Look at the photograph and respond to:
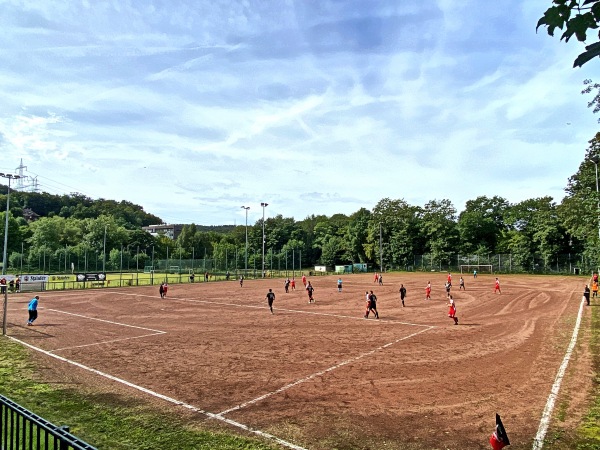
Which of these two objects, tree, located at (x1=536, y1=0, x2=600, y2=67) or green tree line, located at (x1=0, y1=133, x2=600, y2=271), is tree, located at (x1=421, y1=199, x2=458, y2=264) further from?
tree, located at (x1=536, y1=0, x2=600, y2=67)

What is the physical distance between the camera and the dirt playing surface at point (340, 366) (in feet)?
29.2

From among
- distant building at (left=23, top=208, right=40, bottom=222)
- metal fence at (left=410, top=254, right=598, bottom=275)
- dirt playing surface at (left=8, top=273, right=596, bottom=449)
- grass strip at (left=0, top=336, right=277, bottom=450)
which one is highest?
distant building at (left=23, top=208, right=40, bottom=222)

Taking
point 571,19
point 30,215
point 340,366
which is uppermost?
point 30,215

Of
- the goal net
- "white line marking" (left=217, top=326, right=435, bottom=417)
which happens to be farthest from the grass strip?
the goal net

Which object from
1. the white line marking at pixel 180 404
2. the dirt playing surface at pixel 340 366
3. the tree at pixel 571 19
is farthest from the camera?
the dirt playing surface at pixel 340 366

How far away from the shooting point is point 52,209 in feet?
537

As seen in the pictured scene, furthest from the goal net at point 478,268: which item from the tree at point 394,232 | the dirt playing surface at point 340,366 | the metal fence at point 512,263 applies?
the dirt playing surface at point 340,366

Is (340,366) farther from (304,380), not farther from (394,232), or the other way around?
(394,232)

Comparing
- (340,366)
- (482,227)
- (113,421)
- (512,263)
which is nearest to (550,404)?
(340,366)

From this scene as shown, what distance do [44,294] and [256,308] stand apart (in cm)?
2463

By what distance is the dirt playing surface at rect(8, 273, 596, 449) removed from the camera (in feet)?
29.2

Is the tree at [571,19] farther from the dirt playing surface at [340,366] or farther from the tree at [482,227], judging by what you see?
the tree at [482,227]

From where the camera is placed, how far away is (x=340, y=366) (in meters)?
13.5

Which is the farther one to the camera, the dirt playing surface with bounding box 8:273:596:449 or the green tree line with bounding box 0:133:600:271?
the green tree line with bounding box 0:133:600:271
